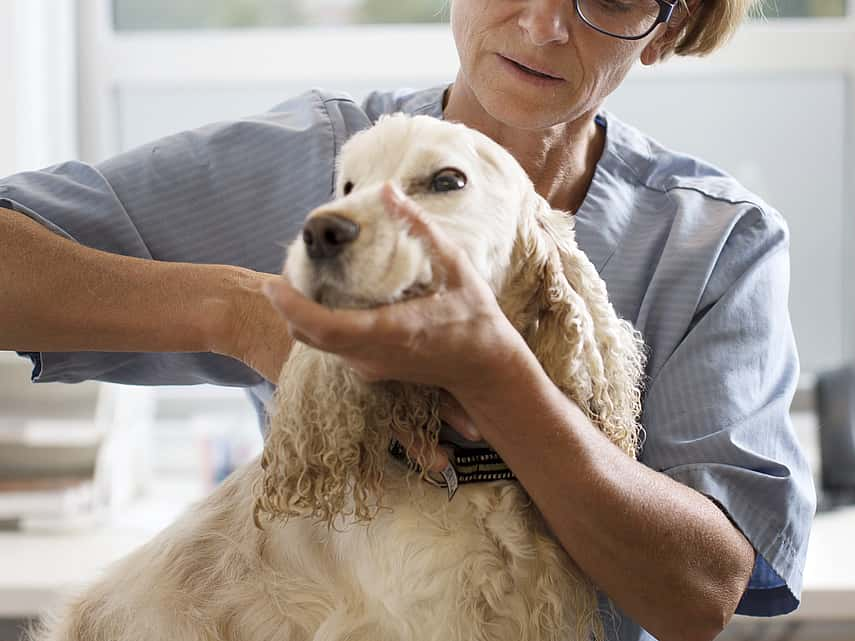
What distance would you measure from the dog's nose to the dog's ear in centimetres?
29

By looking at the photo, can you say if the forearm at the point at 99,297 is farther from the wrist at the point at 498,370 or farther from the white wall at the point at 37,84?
the white wall at the point at 37,84

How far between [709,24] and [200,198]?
696 millimetres

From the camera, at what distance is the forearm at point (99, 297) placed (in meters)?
1.11

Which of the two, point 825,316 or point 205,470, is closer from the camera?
point 205,470

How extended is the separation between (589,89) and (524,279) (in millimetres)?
320

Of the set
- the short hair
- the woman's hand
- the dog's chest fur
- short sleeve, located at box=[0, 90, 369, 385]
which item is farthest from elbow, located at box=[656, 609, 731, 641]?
the short hair

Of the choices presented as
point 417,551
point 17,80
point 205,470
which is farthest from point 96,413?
point 417,551

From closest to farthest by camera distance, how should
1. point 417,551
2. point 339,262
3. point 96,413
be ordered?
point 339,262, point 417,551, point 96,413

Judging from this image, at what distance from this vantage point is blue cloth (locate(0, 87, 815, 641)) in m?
1.15

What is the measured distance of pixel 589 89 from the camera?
4.09ft

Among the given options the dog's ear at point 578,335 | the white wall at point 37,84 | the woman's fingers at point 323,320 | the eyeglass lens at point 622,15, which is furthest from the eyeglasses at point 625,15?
the white wall at point 37,84

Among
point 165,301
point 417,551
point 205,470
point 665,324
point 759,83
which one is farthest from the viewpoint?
point 759,83

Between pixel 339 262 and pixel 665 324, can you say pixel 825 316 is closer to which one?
pixel 665 324

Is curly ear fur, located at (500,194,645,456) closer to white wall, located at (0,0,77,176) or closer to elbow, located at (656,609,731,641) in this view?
elbow, located at (656,609,731,641)
